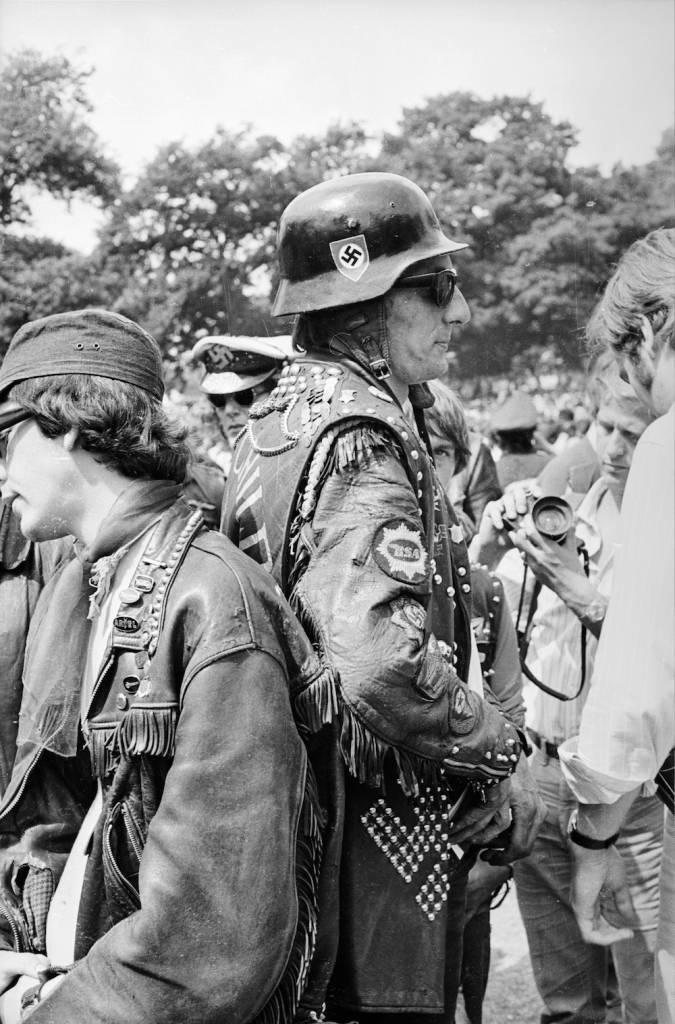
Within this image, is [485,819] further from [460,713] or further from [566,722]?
[566,722]

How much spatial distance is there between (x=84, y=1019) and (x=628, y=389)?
2.61 metres

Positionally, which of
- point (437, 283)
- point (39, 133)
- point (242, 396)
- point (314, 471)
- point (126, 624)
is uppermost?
point (39, 133)

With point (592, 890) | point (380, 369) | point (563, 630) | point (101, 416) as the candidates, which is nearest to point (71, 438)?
point (101, 416)

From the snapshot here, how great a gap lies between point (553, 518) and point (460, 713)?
1205mm

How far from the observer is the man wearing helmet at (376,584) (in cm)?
209

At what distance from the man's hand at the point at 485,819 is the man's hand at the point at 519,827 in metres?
0.05

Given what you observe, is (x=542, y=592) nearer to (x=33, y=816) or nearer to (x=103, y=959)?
(x=33, y=816)

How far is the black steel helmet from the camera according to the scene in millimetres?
2484

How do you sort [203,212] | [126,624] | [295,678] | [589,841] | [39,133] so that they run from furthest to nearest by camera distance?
[203,212]
[39,133]
[589,841]
[295,678]
[126,624]

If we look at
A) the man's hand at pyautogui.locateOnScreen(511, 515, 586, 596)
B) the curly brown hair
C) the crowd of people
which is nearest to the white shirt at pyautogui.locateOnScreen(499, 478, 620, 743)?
the man's hand at pyautogui.locateOnScreen(511, 515, 586, 596)

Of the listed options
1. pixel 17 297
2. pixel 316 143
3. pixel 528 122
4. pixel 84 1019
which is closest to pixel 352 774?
pixel 84 1019

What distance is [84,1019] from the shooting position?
1.65 metres

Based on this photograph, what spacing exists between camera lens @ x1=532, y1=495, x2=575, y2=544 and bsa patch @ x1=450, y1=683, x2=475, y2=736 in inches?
44.6

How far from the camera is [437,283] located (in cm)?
258
